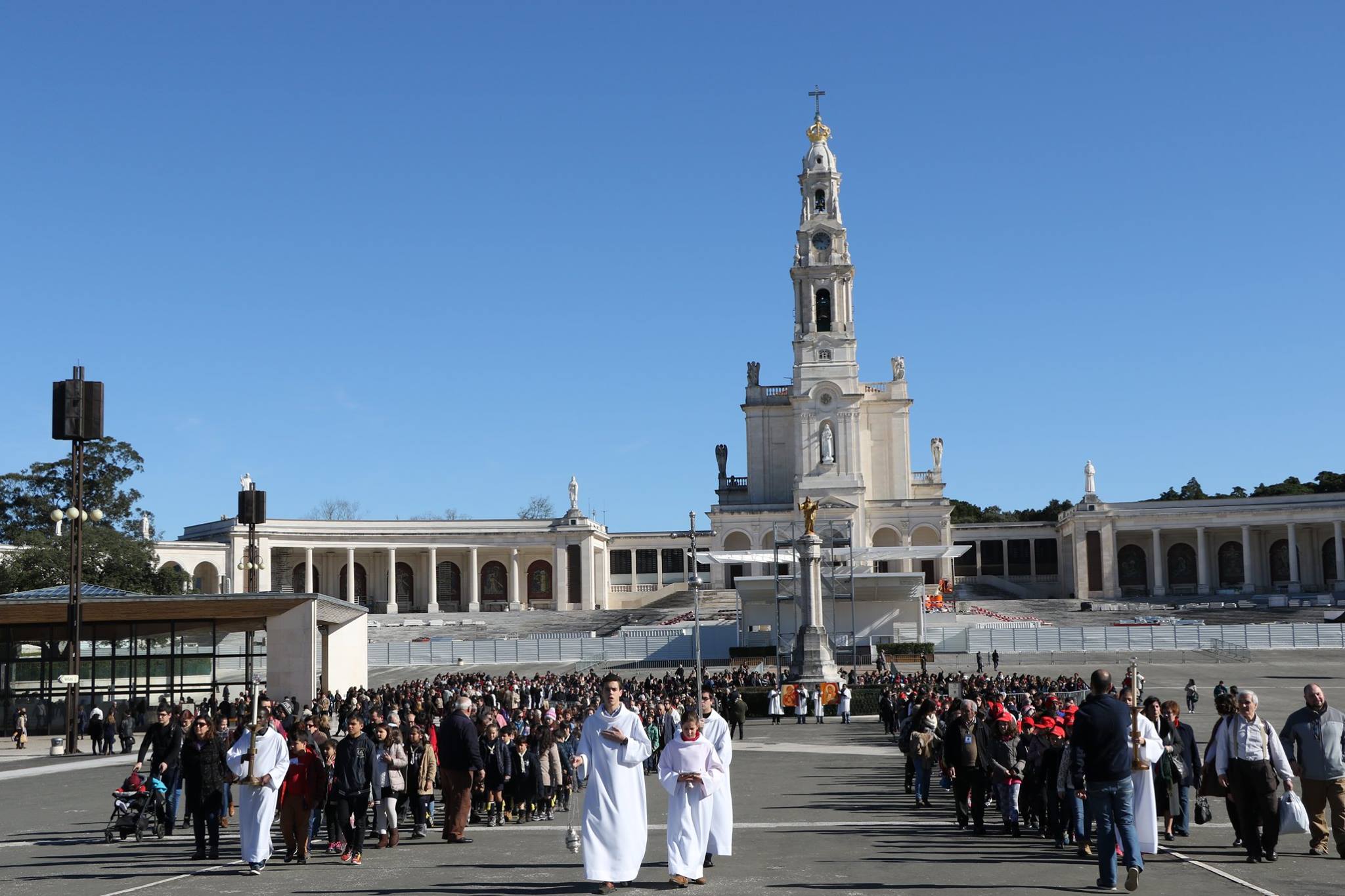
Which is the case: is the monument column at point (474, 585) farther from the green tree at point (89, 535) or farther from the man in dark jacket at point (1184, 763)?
the man in dark jacket at point (1184, 763)

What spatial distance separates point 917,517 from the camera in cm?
8531

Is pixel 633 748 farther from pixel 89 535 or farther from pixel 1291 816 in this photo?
pixel 89 535

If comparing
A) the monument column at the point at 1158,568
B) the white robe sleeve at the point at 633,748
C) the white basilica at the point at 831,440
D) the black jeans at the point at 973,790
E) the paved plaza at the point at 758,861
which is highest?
the white basilica at the point at 831,440

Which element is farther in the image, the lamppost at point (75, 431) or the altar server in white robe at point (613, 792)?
the lamppost at point (75, 431)

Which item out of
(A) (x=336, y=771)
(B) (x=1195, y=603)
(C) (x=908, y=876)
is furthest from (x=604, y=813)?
(B) (x=1195, y=603)

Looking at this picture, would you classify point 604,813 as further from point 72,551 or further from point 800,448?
point 800,448

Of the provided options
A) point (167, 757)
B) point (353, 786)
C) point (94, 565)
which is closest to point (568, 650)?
point (94, 565)

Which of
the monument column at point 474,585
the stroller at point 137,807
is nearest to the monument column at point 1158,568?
the monument column at point 474,585

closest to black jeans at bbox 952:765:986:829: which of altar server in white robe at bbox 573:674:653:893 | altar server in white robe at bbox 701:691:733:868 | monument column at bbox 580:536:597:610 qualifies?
altar server in white robe at bbox 701:691:733:868

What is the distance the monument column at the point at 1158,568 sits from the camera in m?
87.8

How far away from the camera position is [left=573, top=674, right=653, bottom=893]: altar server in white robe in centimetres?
1089

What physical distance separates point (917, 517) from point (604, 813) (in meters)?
76.0

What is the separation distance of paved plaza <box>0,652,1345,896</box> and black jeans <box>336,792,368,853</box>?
0.79ft

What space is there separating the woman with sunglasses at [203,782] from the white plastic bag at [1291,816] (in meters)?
9.96
